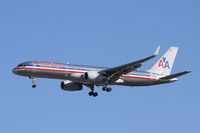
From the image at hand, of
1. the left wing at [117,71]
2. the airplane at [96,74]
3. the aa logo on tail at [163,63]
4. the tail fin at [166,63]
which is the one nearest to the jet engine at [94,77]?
the airplane at [96,74]

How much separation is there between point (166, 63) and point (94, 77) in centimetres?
1529

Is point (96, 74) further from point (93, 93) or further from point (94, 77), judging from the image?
point (93, 93)

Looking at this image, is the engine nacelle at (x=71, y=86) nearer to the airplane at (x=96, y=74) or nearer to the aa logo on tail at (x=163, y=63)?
the airplane at (x=96, y=74)

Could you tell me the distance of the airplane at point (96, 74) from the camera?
62875mm

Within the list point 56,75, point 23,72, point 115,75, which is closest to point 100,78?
point 115,75

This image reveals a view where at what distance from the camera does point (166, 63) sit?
7388 centimetres

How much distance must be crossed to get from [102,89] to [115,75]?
3594mm

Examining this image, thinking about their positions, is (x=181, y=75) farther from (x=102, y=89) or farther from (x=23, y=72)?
(x=23, y=72)

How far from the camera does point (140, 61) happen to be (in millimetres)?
59844

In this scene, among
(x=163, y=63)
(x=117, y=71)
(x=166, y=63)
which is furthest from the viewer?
(x=166, y=63)

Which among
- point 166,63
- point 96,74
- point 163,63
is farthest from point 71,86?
point 166,63

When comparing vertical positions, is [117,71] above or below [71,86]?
above

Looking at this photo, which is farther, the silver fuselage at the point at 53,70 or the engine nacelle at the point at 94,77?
the engine nacelle at the point at 94,77

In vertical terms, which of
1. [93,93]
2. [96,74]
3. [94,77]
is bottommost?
[93,93]
